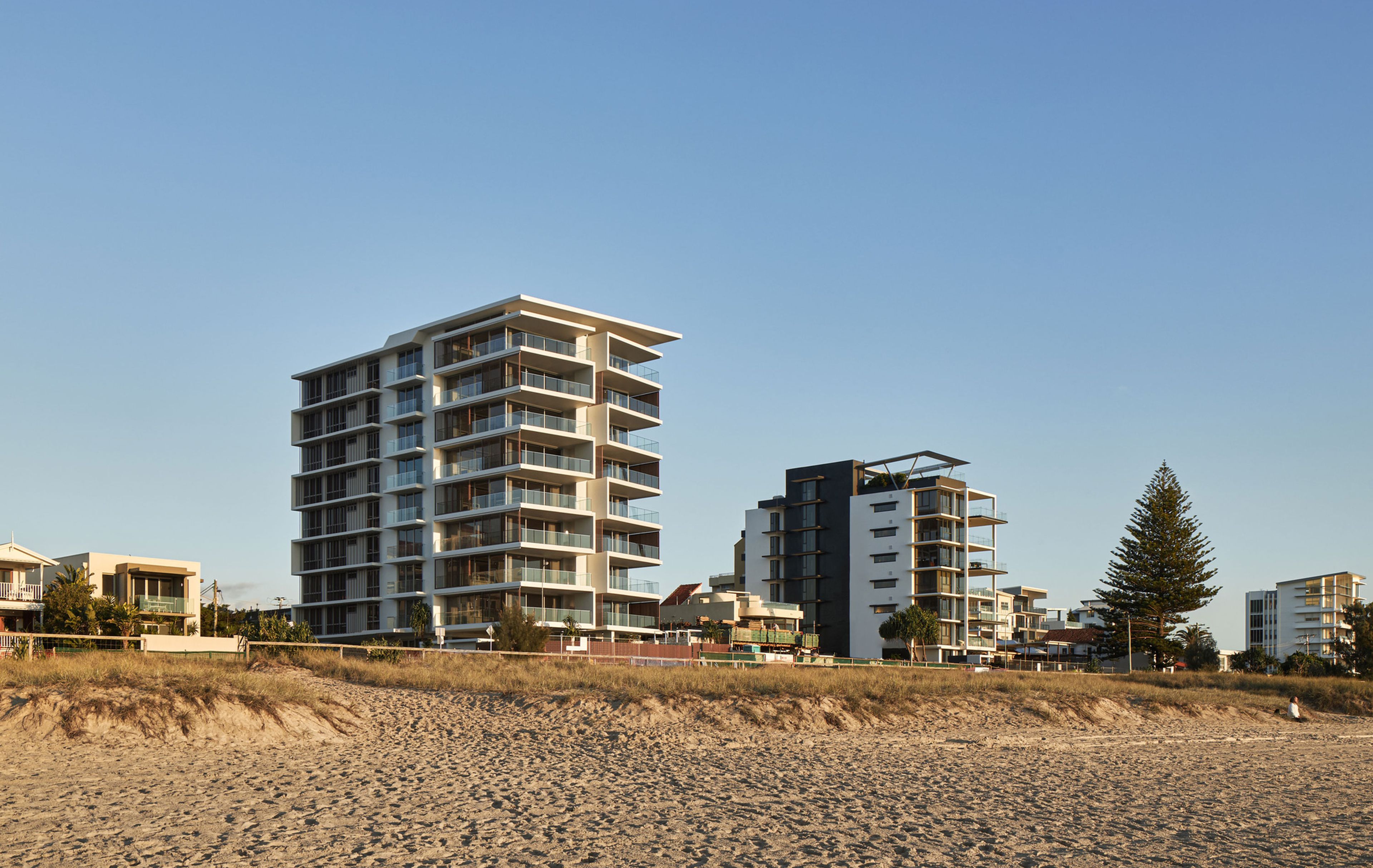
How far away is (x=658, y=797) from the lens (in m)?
15.8

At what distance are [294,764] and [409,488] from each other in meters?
54.9

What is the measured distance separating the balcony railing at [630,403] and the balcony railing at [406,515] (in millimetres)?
13799

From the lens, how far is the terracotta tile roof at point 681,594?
350 feet

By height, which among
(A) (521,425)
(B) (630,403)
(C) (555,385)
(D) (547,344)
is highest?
(D) (547,344)

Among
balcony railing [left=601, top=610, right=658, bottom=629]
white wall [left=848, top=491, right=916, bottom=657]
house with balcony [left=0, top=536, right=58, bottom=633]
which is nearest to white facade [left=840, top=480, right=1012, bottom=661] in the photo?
white wall [left=848, top=491, right=916, bottom=657]

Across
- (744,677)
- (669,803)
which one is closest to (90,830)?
(669,803)

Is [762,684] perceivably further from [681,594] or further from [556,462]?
[681,594]

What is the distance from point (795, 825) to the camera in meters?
13.7

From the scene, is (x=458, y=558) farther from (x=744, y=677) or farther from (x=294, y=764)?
(x=294, y=764)

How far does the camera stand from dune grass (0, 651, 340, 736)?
1961 centimetres

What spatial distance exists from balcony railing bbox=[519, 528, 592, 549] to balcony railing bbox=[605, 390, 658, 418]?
906cm

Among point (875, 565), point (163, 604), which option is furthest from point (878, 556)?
point (163, 604)

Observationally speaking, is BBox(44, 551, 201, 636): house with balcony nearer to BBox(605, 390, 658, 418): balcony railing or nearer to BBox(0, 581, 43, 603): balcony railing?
BBox(0, 581, 43, 603): balcony railing

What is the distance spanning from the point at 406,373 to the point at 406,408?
2.41 metres
